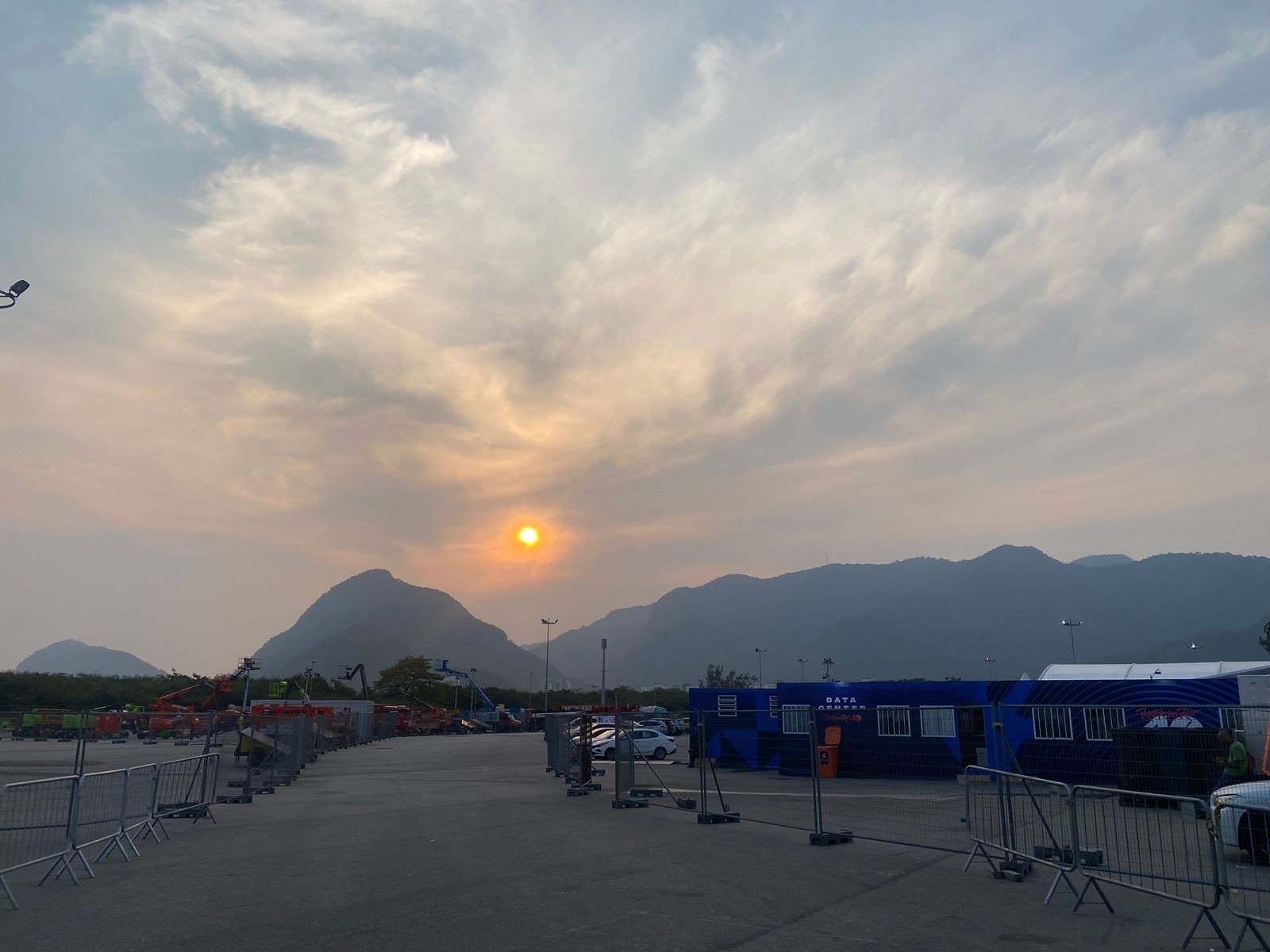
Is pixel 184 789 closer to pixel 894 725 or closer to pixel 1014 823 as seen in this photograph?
pixel 1014 823

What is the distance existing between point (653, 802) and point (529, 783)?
6.53 m

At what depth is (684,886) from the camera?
956 cm

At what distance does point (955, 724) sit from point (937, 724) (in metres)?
5.58

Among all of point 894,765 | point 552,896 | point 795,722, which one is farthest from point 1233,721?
point 795,722

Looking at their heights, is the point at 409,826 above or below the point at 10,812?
below

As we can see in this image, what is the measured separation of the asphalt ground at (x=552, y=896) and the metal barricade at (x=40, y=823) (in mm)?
332

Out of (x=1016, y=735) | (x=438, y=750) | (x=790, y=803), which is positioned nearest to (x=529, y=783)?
(x=790, y=803)

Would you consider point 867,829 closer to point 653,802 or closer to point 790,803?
point 790,803

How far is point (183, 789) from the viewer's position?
15.6 metres

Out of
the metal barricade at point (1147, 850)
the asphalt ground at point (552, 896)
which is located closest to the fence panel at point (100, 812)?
the asphalt ground at point (552, 896)

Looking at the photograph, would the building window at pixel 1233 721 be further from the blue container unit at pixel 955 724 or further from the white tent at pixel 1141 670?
the white tent at pixel 1141 670

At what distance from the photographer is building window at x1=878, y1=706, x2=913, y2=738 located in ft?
86.4

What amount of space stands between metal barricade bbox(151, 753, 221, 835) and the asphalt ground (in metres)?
0.46

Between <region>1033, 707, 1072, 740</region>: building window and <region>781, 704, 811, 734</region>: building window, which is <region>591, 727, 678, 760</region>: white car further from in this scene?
<region>1033, 707, 1072, 740</region>: building window
